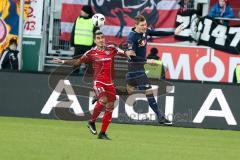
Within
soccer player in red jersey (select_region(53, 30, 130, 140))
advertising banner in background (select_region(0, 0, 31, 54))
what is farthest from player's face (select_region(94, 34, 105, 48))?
advertising banner in background (select_region(0, 0, 31, 54))

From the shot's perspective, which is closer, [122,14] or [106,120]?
[106,120]

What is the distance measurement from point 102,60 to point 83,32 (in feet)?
20.9

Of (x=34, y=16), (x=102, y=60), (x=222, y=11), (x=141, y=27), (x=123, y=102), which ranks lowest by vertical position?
(x=123, y=102)

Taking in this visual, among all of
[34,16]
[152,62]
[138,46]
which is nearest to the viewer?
[138,46]

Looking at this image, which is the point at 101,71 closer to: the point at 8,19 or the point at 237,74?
the point at 237,74

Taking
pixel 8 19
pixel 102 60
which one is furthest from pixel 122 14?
pixel 102 60

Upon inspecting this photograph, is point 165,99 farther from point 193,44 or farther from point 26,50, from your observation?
point 26,50

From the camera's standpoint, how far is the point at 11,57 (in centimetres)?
2133

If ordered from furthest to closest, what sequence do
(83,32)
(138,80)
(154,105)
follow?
(83,32) → (138,80) → (154,105)

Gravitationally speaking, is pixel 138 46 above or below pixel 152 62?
above

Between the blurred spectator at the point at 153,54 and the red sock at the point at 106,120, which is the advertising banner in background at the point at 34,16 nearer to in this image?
the blurred spectator at the point at 153,54

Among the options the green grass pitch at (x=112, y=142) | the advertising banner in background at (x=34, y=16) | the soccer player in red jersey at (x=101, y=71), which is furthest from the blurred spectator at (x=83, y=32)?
the soccer player in red jersey at (x=101, y=71)

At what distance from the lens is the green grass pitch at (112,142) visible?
1155 cm

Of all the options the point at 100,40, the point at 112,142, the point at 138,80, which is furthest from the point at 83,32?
the point at 112,142
